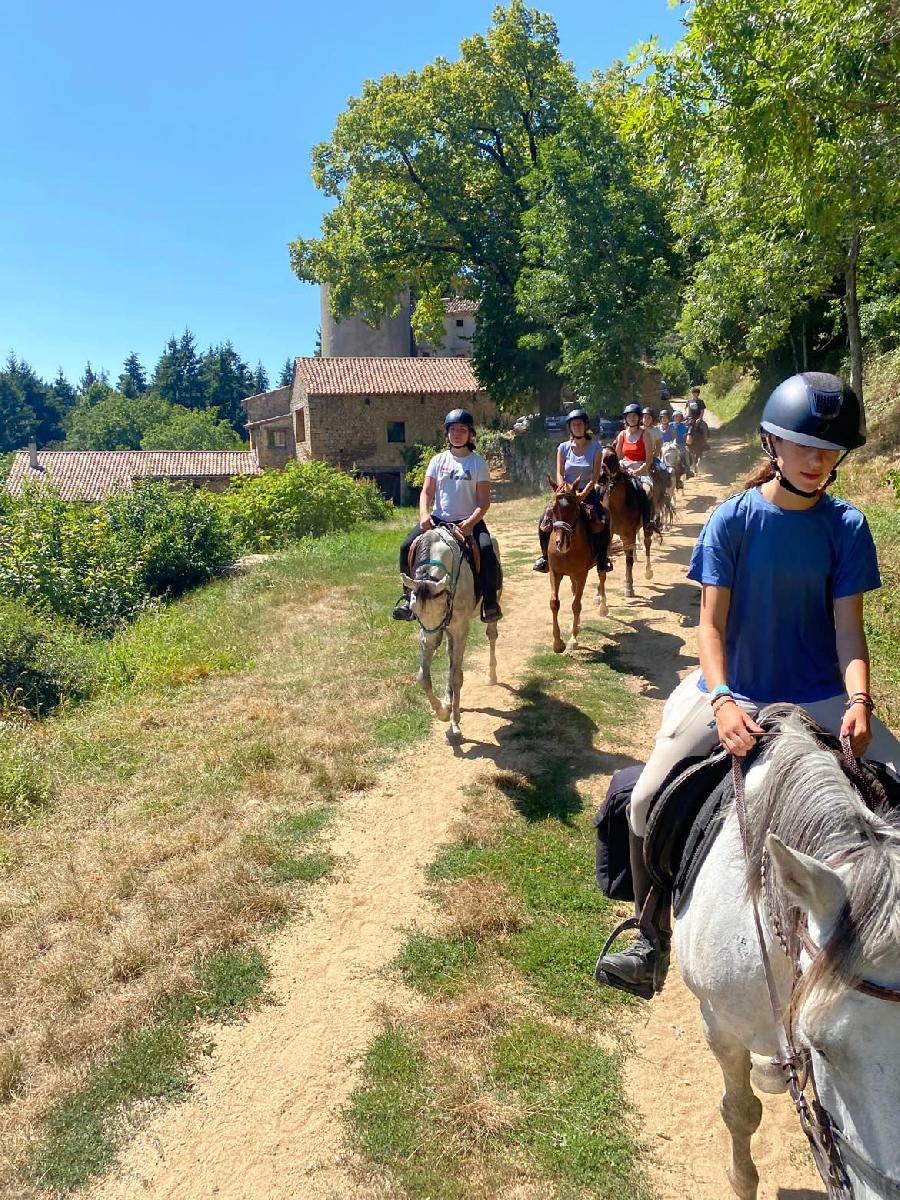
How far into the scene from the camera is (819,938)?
1808mm

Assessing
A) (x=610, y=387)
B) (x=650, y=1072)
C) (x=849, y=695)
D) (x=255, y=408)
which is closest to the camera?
(x=849, y=695)

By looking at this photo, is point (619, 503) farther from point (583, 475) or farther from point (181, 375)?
point (181, 375)

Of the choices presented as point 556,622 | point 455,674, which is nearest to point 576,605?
point 556,622

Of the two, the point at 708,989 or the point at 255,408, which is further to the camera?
the point at 255,408

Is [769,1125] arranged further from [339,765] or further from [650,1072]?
[339,765]

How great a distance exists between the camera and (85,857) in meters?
5.86

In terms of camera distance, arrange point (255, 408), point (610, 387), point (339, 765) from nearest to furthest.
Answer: point (339, 765), point (610, 387), point (255, 408)

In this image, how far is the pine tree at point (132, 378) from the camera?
328 ft

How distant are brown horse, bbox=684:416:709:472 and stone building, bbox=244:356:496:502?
16516 millimetres

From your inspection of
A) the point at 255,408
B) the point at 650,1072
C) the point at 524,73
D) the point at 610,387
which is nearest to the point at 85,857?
the point at 650,1072

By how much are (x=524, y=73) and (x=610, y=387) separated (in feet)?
45.0

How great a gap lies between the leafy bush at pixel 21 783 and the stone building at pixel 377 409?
30811 millimetres

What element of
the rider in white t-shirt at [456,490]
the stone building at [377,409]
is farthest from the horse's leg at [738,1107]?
the stone building at [377,409]

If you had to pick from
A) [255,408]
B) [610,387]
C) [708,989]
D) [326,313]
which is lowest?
[708,989]
